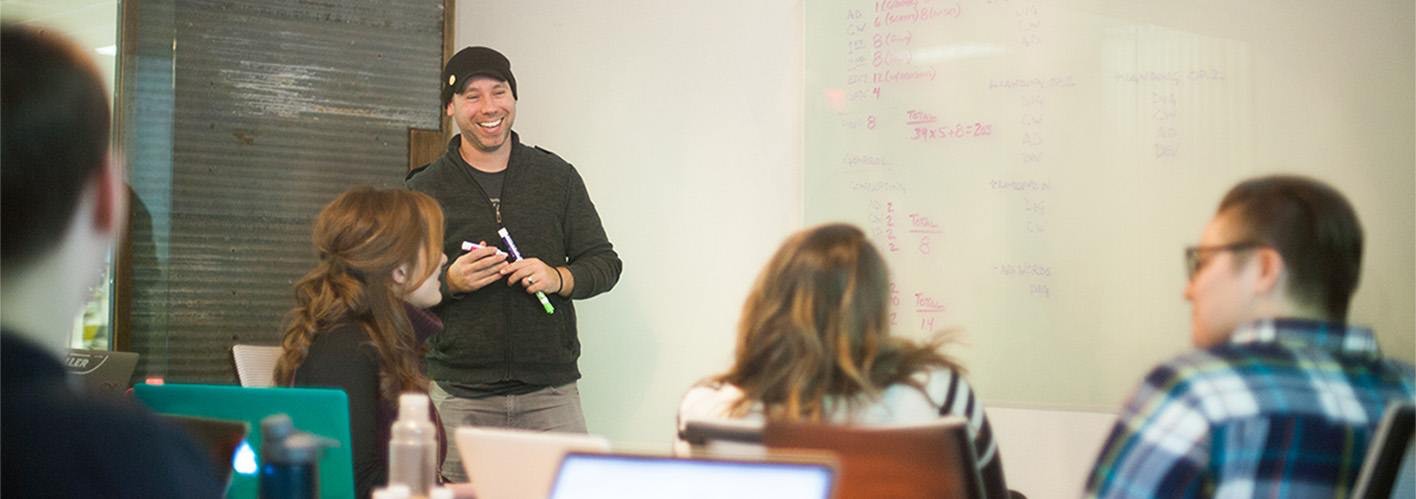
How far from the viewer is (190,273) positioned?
4.86 m

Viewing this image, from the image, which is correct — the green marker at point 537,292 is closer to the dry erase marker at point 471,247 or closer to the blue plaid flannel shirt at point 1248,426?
the dry erase marker at point 471,247

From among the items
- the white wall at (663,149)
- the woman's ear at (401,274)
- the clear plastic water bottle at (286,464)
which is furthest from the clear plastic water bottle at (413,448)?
the white wall at (663,149)

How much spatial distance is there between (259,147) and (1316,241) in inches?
156

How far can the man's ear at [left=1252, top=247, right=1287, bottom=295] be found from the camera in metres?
1.94

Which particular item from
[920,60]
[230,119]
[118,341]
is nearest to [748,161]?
[920,60]

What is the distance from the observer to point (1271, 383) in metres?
1.78

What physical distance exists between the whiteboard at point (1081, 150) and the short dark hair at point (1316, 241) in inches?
58.5

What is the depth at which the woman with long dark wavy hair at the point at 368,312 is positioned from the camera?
2732mm

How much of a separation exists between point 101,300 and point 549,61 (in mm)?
1832

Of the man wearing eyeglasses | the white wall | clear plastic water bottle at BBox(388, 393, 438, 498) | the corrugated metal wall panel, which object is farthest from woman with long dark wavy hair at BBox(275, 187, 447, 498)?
the corrugated metal wall panel

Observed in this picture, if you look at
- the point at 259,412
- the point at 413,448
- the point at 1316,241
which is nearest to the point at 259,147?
the point at 259,412

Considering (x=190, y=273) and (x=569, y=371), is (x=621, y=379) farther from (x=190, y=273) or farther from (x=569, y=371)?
(x=190, y=273)

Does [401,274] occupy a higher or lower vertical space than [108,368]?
higher

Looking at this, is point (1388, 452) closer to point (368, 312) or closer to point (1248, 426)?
point (1248, 426)
